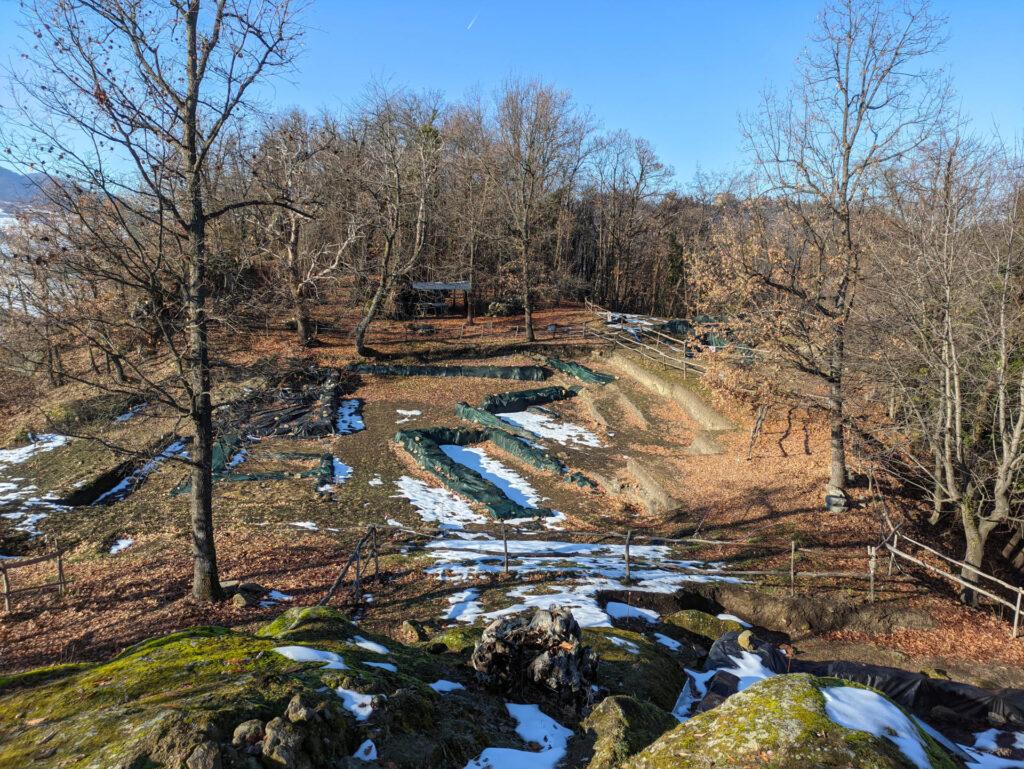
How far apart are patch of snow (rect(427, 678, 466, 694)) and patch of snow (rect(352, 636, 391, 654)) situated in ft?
2.24

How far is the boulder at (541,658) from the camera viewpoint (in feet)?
19.3

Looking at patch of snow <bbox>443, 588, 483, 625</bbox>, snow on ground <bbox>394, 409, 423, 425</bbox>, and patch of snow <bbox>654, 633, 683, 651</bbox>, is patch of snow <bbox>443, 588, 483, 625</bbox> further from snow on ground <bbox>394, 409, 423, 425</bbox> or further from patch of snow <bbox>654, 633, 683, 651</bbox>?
snow on ground <bbox>394, 409, 423, 425</bbox>

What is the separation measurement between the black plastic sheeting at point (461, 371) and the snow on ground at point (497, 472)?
23.3ft

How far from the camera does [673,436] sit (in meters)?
21.5

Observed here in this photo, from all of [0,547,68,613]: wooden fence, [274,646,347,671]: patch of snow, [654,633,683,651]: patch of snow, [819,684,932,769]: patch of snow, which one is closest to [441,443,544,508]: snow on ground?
[654,633,683,651]: patch of snow

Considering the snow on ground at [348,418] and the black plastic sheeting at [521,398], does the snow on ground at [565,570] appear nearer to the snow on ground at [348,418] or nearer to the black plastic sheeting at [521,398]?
the snow on ground at [348,418]

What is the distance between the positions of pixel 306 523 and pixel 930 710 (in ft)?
39.7

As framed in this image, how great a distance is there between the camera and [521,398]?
2400cm

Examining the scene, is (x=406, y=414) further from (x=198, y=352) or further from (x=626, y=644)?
(x=626, y=644)

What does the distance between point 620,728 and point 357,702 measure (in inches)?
82.9

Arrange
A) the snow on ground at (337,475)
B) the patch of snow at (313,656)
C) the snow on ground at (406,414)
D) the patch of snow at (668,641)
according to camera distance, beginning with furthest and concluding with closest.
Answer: the snow on ground at (406,414) → the snow on ground at (337,475) → the patch of snow at (668,641) → the patch of snow at (313,656)

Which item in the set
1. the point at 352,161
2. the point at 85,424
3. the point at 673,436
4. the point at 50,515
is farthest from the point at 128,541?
Result: the point at 352,161

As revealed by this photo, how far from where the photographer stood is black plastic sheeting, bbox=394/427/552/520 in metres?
15.9

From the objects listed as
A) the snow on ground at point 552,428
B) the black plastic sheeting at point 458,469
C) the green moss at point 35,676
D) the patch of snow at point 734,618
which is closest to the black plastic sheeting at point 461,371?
the snow on ground at point 552,428
